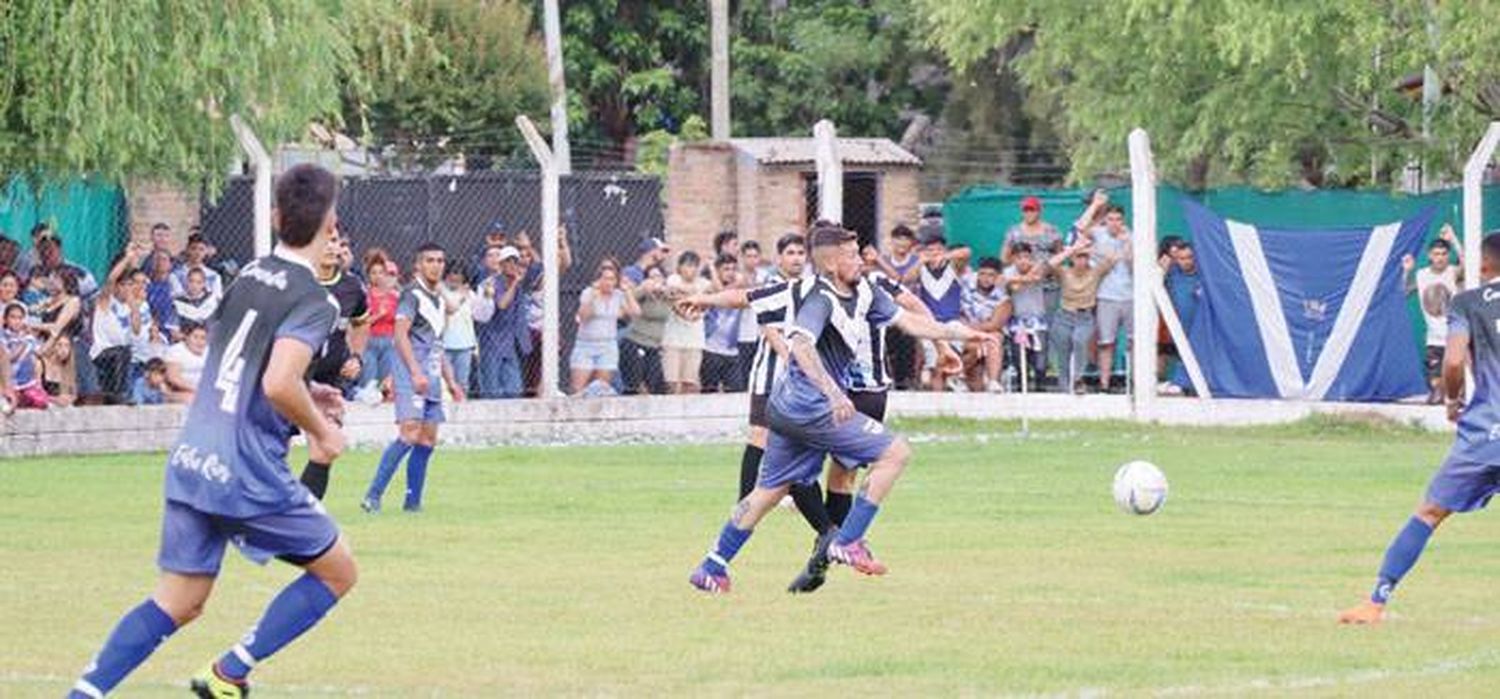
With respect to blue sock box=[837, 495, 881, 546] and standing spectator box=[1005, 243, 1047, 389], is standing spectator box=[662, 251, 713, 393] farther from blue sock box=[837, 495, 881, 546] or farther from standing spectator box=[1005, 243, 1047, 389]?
blue sock box=[837, 495, 881, 546]

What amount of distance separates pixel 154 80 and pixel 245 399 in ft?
53.0

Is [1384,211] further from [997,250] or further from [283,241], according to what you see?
[283,241]

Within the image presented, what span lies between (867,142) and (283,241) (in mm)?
27831

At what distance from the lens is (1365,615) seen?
45.3ft

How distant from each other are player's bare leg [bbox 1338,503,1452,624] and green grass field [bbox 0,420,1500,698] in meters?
0.16

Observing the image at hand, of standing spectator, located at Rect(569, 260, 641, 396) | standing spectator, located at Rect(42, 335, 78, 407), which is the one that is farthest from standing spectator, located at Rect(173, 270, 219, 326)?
standing spectator, located at Rect(569, 260, 641, 396)

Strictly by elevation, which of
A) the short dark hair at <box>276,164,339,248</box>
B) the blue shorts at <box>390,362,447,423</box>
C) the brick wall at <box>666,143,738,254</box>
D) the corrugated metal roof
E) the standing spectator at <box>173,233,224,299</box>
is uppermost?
the short dark hair at <box>276,164,339,248</box>

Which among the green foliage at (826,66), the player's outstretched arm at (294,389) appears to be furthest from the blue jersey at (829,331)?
the green foliage at (826,66)

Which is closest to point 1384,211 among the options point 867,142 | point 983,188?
point 983,188

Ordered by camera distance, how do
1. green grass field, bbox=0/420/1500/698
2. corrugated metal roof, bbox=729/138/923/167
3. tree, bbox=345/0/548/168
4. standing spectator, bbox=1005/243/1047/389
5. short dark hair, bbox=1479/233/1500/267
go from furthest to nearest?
tree, bbox=345/0/548/168 < corrugated metal roof, bbox=729/138/923/167 < standing spectator, bbox=1005/243/1047/389 < short dark hair, bbox=1479/233/1500/267 < green grass field, bbox=0/420/1500/698

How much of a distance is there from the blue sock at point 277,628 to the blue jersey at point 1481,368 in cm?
565

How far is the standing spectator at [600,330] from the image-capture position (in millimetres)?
29719

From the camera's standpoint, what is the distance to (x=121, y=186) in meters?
27.2

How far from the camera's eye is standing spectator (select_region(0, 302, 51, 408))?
25.9m
